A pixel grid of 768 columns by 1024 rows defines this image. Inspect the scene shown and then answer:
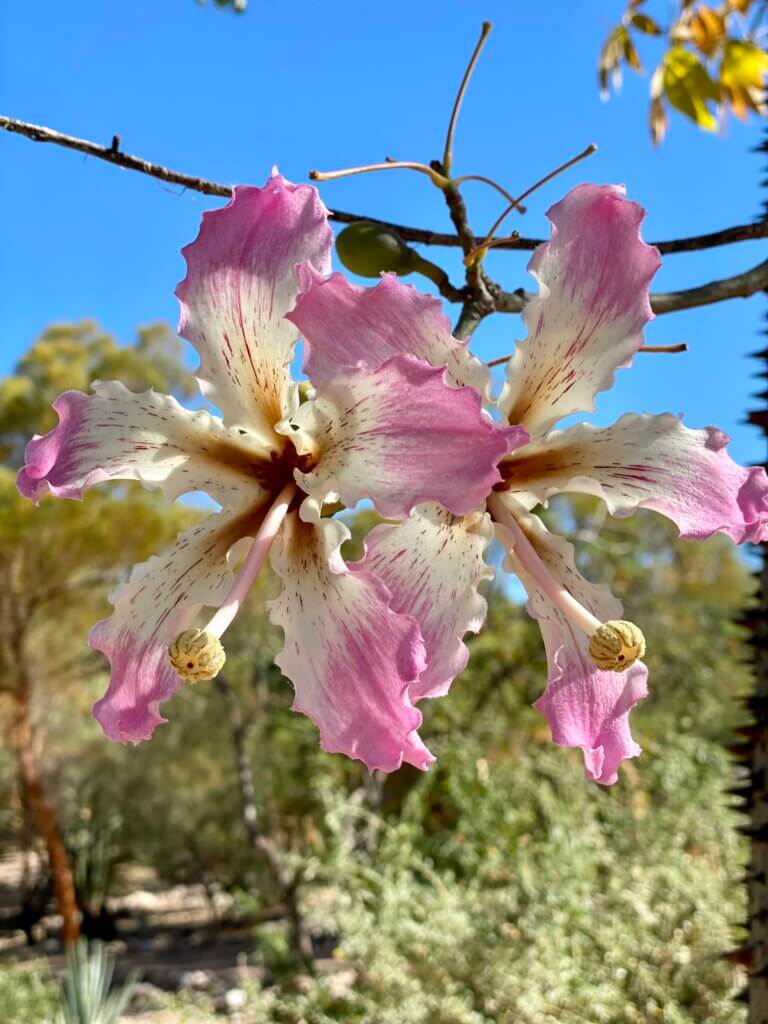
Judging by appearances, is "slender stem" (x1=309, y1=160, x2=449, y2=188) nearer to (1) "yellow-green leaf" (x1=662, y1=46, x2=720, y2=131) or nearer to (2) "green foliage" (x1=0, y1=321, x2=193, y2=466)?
(1) "yellow-green leaf" (x1=662, y1=46, x2=720, y2=131)

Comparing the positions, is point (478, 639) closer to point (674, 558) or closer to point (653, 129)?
point (653, 129)

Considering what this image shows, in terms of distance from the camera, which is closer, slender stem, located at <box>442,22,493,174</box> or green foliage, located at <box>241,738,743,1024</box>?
slender stem, located at <box>442,22,493,174</box>

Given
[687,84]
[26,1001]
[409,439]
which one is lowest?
[26,1001]

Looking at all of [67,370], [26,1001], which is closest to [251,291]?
[26,1001]

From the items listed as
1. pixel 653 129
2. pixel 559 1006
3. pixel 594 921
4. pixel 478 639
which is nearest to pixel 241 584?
pixel 653 129

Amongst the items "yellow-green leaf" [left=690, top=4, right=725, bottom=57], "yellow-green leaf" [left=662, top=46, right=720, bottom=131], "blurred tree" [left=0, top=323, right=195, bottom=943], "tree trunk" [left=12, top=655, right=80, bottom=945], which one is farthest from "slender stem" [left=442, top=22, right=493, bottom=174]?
"blurred tree" [left=0, top=323, right=195, bottom=943]

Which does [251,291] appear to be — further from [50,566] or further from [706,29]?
[50,566]

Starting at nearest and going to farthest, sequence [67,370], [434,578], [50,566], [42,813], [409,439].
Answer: [409,439], [434,578], [42,813], [50,566], [67,370]
